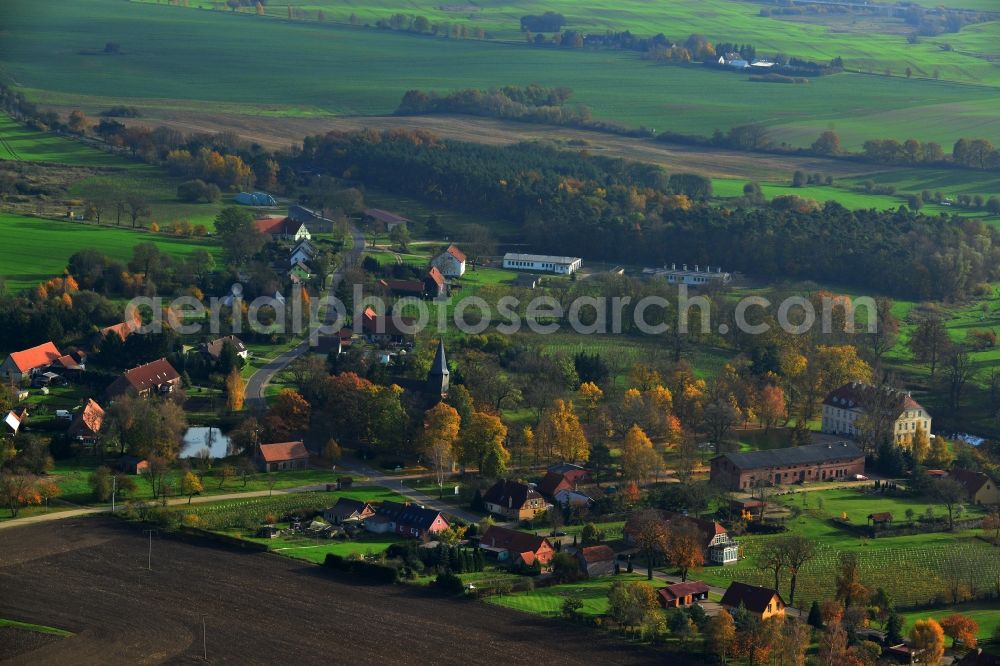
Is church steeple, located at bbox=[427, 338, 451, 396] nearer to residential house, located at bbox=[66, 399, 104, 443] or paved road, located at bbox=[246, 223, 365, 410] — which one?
paved road, located at bbox=[246, 223, 365, 410]

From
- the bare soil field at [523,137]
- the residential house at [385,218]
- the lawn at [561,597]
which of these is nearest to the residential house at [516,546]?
the lawn at [561,597]

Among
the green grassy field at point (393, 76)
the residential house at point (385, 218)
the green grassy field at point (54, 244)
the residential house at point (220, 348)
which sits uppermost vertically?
the green grassy field at point (393, 76)

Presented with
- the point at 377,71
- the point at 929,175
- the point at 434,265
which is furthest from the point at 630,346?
the point at 377,71

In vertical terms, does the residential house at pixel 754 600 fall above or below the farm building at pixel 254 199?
below

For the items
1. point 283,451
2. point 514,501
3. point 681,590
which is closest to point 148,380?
point 283,451

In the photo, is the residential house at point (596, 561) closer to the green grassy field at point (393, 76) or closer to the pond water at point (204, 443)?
the pond water at point (204, 443)

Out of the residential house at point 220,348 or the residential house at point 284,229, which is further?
the residential house at point 284,229

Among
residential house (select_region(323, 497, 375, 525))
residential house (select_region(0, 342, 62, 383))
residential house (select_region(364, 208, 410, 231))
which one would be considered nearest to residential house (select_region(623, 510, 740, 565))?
residential house (select_region(323, 497, 375, 525))

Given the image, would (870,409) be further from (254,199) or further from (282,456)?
(254,199)
